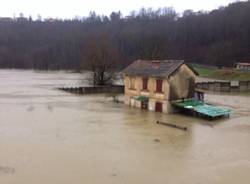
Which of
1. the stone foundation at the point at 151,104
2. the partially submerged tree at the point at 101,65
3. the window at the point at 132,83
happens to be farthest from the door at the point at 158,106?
the partially submerged tree at the point at 101,65

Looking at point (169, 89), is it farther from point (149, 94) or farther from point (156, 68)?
point (156, 68)

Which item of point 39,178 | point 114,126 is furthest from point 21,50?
point 39,178

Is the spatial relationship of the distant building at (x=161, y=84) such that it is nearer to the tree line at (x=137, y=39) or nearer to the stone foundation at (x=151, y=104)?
the stone foundation at (x=151, y=104)

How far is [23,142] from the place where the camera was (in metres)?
18.8

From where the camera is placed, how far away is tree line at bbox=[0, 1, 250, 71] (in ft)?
336

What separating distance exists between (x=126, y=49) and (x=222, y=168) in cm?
10866

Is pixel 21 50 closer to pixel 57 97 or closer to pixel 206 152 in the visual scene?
pixel 57 97

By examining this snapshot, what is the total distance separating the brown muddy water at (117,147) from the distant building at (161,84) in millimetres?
1291

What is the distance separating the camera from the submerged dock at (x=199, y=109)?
85.8 feet

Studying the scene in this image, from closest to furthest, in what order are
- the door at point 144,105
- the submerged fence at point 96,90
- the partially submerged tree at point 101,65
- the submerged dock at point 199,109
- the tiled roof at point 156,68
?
the submerged dock at point 199,109, the tiled roof at point 156,68, the door at point 144,105, the submerged fence at point 96,90, the partially submerged tree at point 101,65

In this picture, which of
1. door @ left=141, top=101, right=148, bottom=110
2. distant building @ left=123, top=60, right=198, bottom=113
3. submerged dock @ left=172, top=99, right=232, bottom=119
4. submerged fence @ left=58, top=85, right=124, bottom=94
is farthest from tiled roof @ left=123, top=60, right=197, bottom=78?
submerged fence @ left=58, top=85, right=124, bottom=94

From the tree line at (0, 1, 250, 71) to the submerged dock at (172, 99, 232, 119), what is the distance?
59.4m

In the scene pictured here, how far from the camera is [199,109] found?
26.8 m

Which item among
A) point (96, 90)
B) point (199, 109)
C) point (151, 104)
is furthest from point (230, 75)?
point (199, 109)
